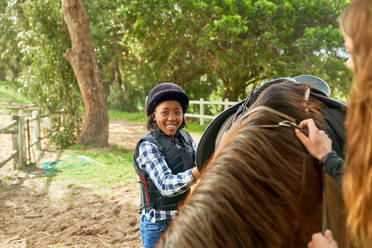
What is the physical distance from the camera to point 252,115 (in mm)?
1093

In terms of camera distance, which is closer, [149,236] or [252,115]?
[252,115]

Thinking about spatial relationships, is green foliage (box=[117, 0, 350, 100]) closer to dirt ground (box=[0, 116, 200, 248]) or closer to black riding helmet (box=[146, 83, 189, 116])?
dirt ground (box=[0, 116, 200, 248])

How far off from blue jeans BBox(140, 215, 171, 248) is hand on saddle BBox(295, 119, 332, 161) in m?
1.02

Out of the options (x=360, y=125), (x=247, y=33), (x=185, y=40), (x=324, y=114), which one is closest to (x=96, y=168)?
(x=324, y=114)

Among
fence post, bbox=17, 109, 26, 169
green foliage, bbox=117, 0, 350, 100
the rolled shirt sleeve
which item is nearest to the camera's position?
the rolled shirt sleeve

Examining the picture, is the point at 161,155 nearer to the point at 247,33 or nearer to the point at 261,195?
the point at 261,195

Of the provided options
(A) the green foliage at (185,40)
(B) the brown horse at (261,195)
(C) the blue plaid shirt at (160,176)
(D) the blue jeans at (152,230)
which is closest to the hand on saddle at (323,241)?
(B) the brown horse at (261,195)

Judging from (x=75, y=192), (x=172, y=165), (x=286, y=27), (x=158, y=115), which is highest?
(x=286, y=27)

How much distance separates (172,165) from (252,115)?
79 centimetres

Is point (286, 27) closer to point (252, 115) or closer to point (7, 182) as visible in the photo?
point (7, 182)

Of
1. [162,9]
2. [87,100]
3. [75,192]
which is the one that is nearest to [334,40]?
[162,9]

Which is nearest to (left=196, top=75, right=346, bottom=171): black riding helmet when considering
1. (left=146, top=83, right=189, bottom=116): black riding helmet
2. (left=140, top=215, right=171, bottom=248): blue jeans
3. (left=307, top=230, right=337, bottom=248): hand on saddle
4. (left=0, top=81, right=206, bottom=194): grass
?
(left=307, top=230, right=337, bottom=248): hand on saddle

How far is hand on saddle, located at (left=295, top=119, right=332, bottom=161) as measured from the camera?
976 millimetres

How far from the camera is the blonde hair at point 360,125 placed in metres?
0.62
